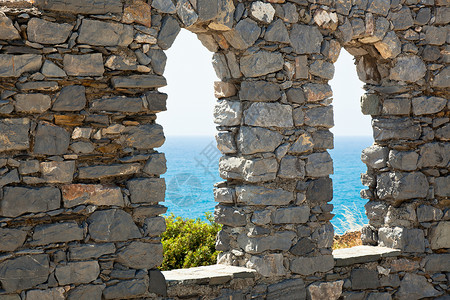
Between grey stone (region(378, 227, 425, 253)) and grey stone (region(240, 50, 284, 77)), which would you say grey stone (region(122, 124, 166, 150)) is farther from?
grey stone (region(378, 227, 425, 253))

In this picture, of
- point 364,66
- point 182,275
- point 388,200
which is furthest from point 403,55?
point 182,275

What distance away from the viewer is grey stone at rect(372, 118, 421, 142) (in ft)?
18.4

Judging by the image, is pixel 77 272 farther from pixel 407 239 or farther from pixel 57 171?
pixel 407 239

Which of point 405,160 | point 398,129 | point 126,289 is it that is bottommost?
point 126,289

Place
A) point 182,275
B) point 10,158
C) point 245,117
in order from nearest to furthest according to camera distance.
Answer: point 10,158 → point 182,275 → point 245,117

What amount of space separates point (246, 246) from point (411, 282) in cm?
203

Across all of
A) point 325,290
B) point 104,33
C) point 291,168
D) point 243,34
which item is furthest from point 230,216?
point 104,33

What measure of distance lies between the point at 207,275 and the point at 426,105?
2.96m

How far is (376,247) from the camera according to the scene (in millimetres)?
5738

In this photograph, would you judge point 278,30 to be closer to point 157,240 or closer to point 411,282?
point 157,240

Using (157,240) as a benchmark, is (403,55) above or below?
above

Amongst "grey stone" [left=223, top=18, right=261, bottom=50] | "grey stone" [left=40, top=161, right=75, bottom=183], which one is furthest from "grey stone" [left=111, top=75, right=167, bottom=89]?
"grey stone" [left=223, top=18, right=261, bottom=50]

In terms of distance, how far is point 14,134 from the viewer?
356 centimetres

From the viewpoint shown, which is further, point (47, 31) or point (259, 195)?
point (259, 195)
